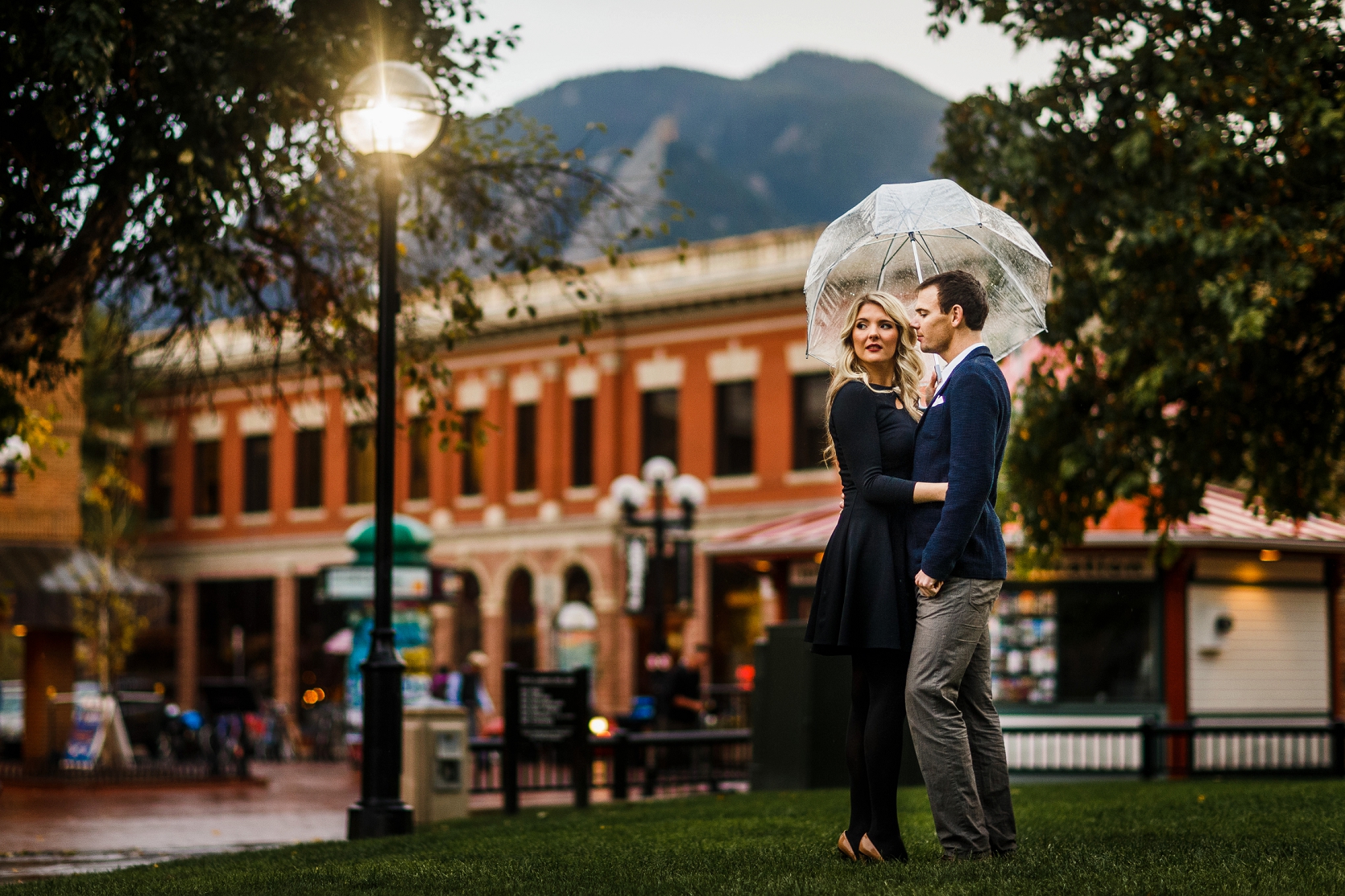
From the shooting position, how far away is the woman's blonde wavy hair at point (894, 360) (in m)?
6.59

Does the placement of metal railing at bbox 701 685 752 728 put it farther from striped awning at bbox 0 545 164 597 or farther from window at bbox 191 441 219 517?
window at bbox 191 441 219 517

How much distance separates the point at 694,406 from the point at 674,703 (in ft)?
53.9

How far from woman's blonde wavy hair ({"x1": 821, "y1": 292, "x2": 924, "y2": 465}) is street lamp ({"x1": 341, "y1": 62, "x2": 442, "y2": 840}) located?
15.3ft

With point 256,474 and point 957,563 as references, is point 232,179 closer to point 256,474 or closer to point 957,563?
point 957,563

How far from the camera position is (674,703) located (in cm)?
2167

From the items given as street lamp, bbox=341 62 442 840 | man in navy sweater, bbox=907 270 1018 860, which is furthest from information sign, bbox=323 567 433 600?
man in navy sweater, bbox=907 270 1018 860

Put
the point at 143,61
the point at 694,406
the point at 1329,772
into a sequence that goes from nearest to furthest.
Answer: the point at 143,61 < the point at 1329,772 < the point at 694,406

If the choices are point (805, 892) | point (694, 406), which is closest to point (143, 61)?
point (805, 892)

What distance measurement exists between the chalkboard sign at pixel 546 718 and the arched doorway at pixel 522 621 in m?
24.2

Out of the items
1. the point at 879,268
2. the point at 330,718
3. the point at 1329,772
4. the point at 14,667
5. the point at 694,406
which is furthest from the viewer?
the point at 14,667

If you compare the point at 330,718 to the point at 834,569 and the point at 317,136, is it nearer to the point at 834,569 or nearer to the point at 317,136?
the point at 317,136

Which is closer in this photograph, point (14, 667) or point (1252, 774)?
point (1252, 774)

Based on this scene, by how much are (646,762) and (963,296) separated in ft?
37.6

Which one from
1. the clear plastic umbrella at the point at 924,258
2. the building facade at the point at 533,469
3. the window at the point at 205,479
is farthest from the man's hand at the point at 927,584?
the window at the point at 205,479
